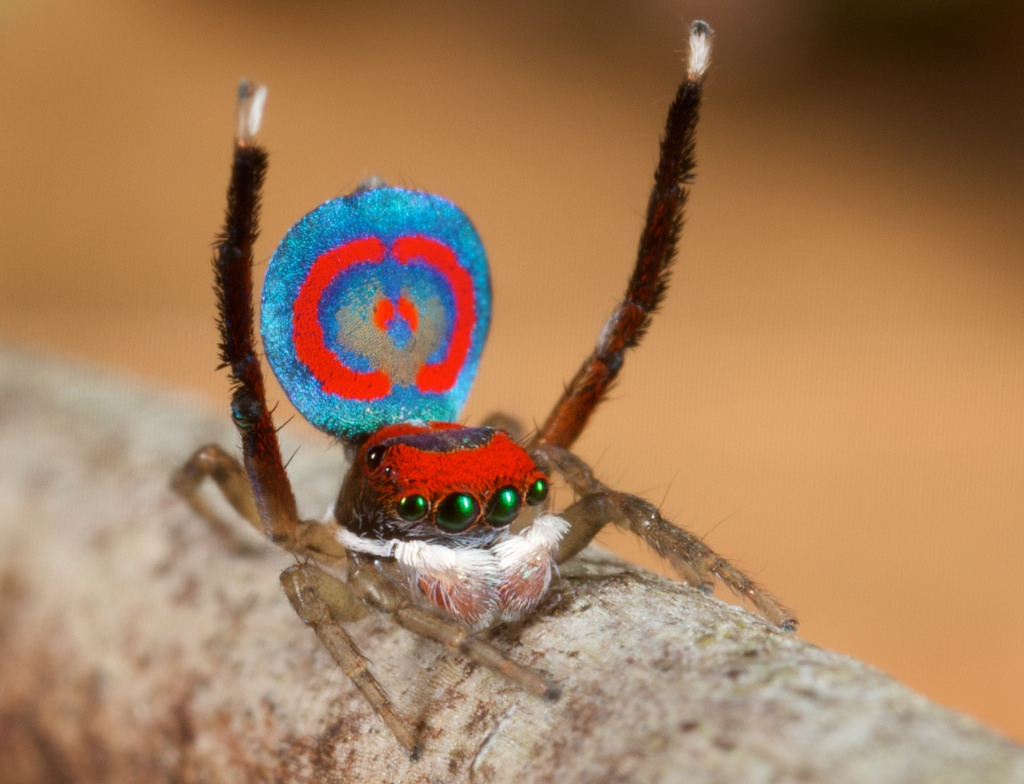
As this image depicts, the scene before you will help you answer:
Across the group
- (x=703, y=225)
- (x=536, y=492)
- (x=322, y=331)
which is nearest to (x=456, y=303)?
(x=322, y=331)

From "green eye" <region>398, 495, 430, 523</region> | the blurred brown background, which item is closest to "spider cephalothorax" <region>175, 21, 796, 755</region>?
"green eye" <region>398, 495, 430, 523</region>

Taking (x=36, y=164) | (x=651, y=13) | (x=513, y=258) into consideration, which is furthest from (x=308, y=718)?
(x=651, y=13)

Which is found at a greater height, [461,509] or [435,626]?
[461,509]

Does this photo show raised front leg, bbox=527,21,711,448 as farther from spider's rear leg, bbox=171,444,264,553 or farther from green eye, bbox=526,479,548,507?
spider's rear leg, bbox=171,444,264,553

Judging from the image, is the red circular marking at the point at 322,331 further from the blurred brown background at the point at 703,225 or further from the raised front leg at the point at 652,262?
the blurred brown background at the point at 703,225

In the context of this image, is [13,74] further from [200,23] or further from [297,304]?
[297,304]

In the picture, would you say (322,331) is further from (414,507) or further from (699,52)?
(699,52)
